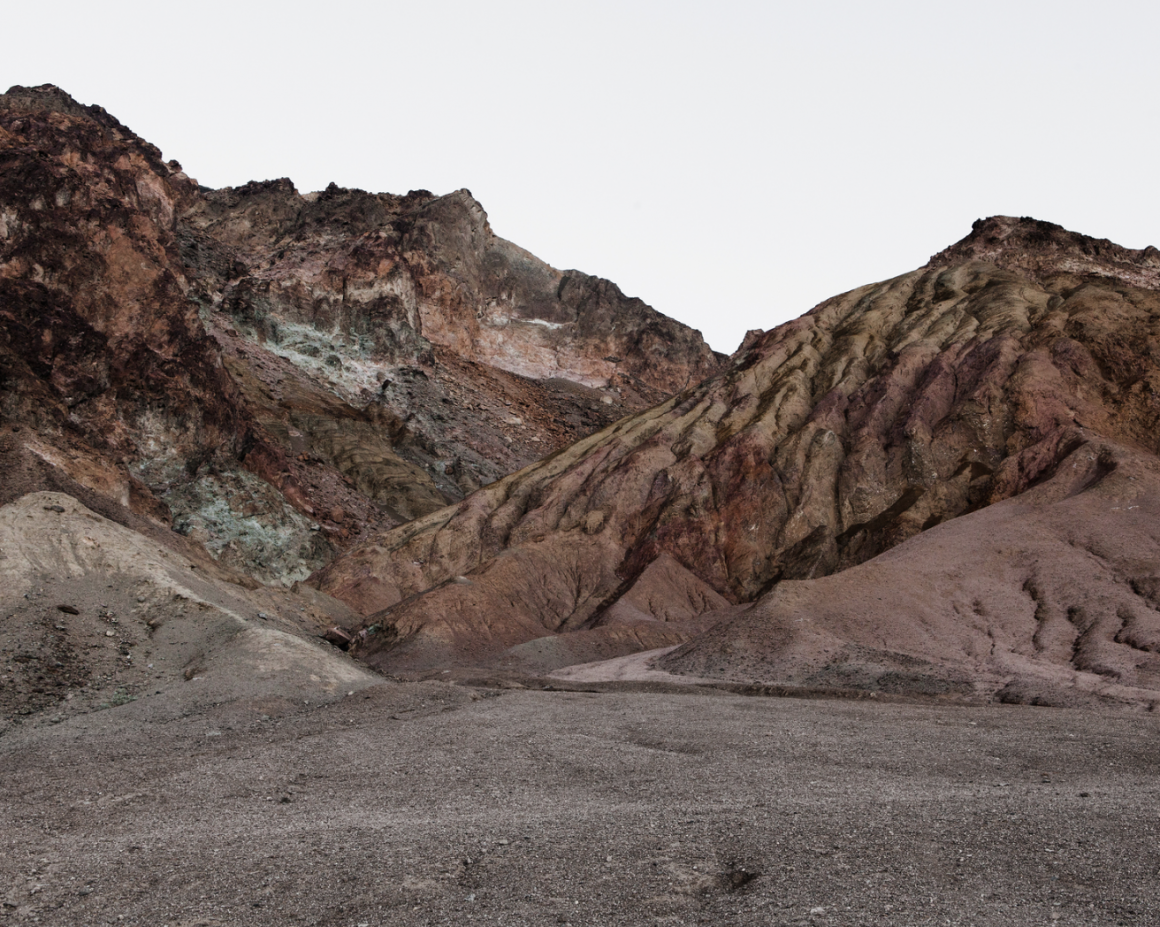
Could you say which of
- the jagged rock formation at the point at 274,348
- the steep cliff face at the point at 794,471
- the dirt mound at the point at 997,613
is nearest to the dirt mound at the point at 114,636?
the jagged rock formation at the point at 274,348

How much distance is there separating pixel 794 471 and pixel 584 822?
4186 centimetres

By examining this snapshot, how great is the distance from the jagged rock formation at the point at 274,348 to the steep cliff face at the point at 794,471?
47.6 ft

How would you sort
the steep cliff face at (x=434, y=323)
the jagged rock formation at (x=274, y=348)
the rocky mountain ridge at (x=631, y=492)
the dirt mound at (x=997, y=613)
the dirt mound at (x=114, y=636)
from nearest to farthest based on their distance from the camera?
1. the dirt mound at (x=114, y=636)
2. the dirt mound at (x=997, y=613)
3. the rocky mountain ridge at (x=631, y=492)
4. the jagged rock formation at (x=274, y=348)
5. the steep cliff face at (x=434, y=323)

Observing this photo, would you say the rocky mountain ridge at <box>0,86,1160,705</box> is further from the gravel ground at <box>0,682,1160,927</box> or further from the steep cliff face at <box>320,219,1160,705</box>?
the gravel ground at <box>0,682,1160,927</box>

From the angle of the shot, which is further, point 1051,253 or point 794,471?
point 1051,253

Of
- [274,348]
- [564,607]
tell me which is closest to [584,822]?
[564,607]

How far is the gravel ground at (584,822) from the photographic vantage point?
30.1 ft

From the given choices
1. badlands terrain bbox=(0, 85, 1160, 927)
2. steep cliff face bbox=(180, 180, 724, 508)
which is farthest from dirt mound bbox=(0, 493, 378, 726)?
steep cliff face bbox=(180, 180, 724, 508)

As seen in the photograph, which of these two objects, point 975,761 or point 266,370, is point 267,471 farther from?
point 975,761

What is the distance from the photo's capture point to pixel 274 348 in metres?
95.9

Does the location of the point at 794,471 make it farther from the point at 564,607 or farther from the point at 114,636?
the point at 114,636

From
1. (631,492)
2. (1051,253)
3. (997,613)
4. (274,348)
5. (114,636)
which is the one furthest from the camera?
(274,348)

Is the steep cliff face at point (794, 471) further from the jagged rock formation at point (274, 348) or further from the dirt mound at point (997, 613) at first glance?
the jagged rock formation at point (274, 348)

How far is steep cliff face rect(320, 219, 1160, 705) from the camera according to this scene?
45281 mm
